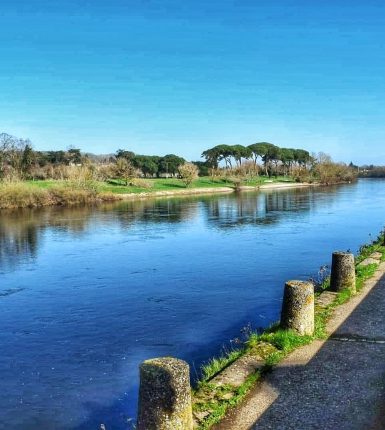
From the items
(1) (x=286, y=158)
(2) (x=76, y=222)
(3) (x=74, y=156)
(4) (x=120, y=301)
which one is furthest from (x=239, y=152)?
(4) (x=120, y=301)

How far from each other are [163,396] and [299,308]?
12.5 ft

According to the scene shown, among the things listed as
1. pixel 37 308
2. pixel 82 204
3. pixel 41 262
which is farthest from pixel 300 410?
pixel 82 204

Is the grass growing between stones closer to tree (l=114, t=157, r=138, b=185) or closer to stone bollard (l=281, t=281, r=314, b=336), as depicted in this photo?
stone bollard (l=281, t=281, r=314, b=336)

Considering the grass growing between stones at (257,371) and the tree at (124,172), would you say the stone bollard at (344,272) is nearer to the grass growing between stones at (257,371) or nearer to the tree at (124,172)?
the grass growing between stones at (257,371)

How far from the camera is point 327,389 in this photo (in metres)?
6.45

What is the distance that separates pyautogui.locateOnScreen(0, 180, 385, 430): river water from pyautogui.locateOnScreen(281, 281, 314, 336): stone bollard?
2.25m

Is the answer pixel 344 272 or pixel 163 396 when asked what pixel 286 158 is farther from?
pixel 163 396

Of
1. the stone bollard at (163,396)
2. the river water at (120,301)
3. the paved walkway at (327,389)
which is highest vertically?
the stone bollard at (163,396)

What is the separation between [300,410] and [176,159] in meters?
111

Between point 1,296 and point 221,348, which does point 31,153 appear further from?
point 221,348

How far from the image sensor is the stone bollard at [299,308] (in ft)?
27.5

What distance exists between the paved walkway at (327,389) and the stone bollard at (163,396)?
71cm

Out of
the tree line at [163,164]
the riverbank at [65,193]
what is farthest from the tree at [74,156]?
the riverbank at [65,193]

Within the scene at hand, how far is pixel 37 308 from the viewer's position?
14156mm
